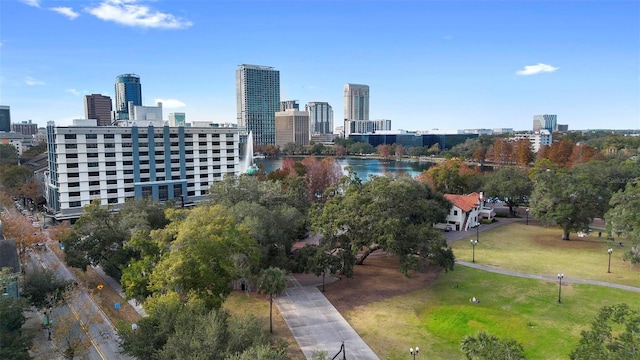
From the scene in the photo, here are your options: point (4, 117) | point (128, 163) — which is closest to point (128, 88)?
point (4, 117)

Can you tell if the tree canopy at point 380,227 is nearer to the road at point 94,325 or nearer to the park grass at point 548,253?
the park grass at point 548,253

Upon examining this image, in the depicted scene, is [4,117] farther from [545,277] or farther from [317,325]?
[545,277]

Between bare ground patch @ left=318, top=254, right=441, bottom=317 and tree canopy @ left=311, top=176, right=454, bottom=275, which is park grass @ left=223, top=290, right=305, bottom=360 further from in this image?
tree canopy @ left=311, top=176, right=454, bottom=275

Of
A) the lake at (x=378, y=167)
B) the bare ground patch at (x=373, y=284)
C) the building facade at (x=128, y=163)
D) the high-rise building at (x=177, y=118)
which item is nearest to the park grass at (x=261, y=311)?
the bare ground patch at (x=373, y=284)

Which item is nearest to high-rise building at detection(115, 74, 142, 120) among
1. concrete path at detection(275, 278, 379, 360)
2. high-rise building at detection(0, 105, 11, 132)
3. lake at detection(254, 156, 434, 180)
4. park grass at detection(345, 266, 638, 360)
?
high-rise building at detection(0, 105, 11, 132)

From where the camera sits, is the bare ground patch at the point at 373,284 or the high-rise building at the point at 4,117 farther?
the high-rise building at the point at 4,117
